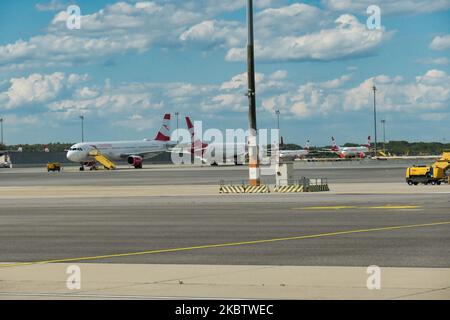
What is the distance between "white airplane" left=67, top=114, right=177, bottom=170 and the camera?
5162 inches

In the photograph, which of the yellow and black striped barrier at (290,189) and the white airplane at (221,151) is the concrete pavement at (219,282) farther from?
the white airplane at (221,151)

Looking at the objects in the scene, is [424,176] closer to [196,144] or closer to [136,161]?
[136,161]

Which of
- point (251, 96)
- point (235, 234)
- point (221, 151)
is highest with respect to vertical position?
point (251, 96)

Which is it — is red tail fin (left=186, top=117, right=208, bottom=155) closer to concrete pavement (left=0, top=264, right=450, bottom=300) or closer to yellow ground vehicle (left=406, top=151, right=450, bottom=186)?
yellow ground vehicle (left=406, top=151, right=450, bottom=186)

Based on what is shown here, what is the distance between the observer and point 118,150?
453 feet

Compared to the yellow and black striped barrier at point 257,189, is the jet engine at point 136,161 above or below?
above

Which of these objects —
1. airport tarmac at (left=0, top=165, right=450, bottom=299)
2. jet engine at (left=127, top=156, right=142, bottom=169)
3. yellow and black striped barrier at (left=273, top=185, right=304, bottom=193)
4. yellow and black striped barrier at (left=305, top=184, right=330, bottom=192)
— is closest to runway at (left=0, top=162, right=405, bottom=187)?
yellow and black striped barrier at (left=305, top=184, right=330, bottom=192)

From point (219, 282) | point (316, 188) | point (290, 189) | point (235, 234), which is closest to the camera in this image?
point (219, 282)

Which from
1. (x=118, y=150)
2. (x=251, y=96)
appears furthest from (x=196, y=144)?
(x=251, y=96)

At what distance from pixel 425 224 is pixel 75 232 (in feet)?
36.2

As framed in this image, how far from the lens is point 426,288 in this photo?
15.4 metres

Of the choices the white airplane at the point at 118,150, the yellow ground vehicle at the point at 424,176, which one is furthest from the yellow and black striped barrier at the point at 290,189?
the white airplane at the point at 118,150

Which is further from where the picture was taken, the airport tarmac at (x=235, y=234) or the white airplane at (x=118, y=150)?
the white airplane at (x=118, y=150)

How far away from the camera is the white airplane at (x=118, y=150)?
13112 cm
